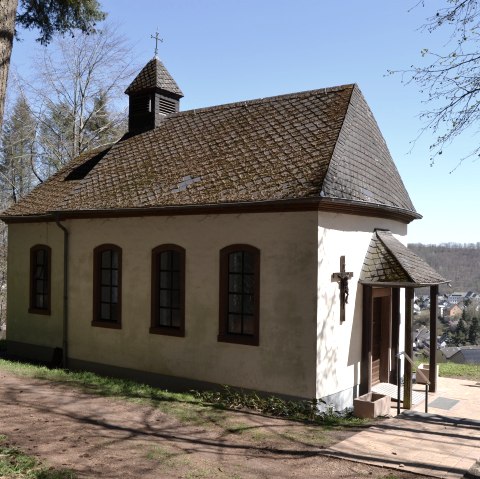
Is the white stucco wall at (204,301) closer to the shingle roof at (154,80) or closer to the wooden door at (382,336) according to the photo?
the wooden door at (382,336)

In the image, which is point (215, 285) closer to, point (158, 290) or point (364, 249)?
point (158, 290)

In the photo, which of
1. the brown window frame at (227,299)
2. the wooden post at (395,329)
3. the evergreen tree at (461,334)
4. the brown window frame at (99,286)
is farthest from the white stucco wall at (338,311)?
the evergreen tree at (461,334)

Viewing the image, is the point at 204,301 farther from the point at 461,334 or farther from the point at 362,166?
the point at 461,334

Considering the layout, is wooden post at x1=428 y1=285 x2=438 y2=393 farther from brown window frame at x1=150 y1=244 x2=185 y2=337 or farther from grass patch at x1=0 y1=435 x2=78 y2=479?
grass patch at x1=0 y1=435 x2=78 y2=479

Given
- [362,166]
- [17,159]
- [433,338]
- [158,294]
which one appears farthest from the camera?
[17,159]

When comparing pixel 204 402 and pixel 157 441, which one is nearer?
pixel 157 441

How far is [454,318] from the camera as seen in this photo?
8338 centimetres

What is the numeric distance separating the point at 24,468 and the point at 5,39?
649 cm

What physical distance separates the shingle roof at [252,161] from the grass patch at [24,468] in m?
6.21

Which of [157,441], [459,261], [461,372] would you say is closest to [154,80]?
[157,441]

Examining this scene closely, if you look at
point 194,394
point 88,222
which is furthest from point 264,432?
point 88,222

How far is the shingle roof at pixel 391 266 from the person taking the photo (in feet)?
37.0

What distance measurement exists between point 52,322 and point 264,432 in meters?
9.01

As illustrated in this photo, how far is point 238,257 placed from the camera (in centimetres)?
1168
